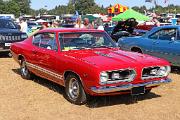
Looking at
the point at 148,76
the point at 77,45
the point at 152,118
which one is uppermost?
the point at 77,45

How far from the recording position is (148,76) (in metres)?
6.71

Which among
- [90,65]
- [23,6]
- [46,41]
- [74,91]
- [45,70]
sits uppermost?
[23,6]

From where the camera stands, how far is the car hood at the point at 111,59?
252 inches

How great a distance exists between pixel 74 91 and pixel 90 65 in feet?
2.72

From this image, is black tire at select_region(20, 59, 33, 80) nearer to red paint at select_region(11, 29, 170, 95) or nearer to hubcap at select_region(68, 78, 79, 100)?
red paint at select_region(11, 29, 170, 95)

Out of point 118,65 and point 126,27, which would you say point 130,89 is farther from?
point 126,27

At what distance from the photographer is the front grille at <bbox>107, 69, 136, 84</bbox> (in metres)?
6.38

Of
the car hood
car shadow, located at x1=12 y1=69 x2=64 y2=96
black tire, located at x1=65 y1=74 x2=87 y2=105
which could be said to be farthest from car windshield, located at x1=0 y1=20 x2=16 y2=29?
black tire, located at x1=65 y1=74 x2=87 y2=105

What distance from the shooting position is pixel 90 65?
633 centimetres

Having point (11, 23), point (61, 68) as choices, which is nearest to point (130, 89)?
point (61, 68)

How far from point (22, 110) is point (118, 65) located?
1.87 metres

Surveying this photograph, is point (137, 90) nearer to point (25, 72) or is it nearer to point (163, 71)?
point (163, 71)

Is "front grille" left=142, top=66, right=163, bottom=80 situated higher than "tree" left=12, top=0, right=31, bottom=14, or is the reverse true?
"tree" left=12, top=0, right=31, bottom=14

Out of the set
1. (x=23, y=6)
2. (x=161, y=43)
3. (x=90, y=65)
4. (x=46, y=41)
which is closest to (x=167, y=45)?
(x=161, y=43)
